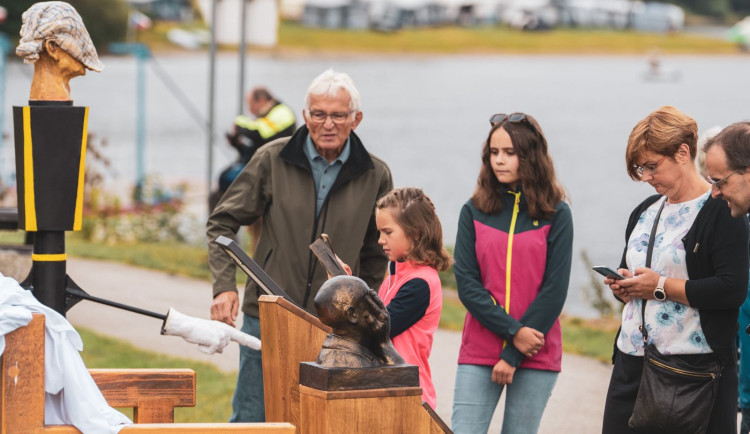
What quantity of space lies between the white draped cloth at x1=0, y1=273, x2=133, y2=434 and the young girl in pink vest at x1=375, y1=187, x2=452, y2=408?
1144 millimetres

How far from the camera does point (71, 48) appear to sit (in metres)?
3.36

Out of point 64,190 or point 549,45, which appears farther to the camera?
point 549,45

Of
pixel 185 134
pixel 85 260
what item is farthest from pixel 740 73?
pixel 85 260

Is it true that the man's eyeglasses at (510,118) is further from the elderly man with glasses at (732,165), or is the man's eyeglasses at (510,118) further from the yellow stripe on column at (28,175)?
the yellow stripe on column at (28,175)

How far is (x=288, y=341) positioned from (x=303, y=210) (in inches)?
52.1

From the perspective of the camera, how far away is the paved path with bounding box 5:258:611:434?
22.4 ft

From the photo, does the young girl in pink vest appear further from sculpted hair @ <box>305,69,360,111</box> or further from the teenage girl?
sculpted hair @ <box>305,69,360,111</box>

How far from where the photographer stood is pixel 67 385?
2.97 m

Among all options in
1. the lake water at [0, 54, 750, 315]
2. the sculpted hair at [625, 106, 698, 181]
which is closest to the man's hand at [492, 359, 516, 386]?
the sculpted hair at [625, 106, 698, 181]

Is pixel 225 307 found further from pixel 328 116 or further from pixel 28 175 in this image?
pixel 28 175

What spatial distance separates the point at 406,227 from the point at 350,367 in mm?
1193

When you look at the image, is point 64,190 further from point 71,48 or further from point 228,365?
point 228,365

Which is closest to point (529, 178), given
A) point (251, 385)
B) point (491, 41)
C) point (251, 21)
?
point (251, 385)

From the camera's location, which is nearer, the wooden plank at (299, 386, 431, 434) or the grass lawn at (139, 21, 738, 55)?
the wooden plank at (299, 386, 431, 434)
